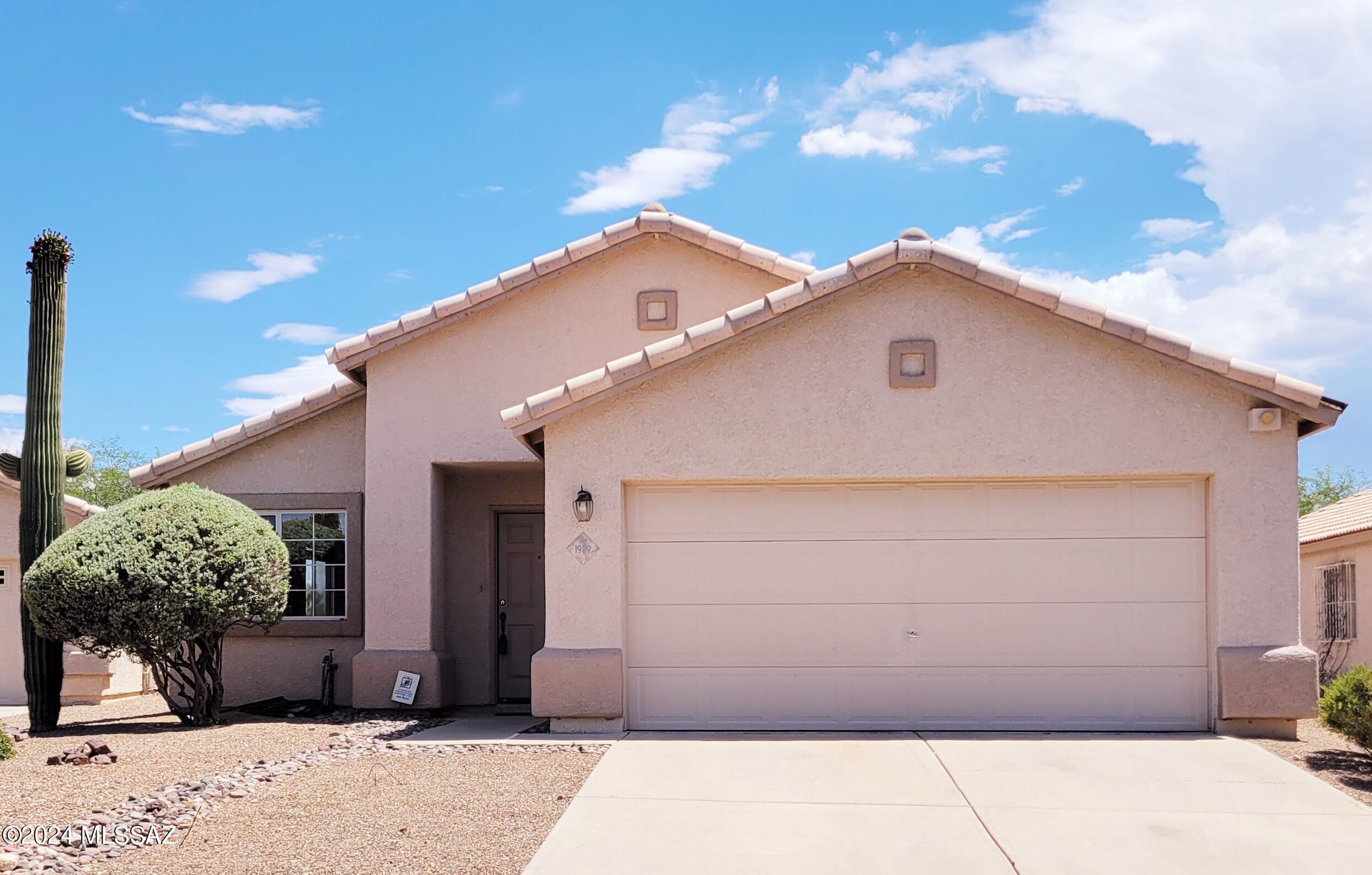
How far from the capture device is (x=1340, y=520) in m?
18.4

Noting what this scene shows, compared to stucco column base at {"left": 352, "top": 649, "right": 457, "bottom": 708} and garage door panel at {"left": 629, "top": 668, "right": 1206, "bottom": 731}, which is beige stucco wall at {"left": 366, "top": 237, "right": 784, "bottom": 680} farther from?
garage door panel at {"left": 629, "top": 668, "right": 1206, "bottom": 731}

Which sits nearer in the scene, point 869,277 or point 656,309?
point 869,277

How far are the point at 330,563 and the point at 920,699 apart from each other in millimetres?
6950

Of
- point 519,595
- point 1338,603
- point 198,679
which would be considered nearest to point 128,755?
point 198,679

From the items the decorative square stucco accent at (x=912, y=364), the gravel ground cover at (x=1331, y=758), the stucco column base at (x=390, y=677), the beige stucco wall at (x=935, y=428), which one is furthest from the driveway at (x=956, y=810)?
the stucco column base at (x=390, y=677)

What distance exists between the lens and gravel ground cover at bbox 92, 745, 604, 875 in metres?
6.57

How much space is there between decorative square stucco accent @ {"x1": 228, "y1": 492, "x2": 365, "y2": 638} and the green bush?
952 centimetres

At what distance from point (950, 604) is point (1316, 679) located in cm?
308

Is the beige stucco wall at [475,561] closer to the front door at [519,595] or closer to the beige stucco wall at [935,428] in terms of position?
the front door at [519,595]

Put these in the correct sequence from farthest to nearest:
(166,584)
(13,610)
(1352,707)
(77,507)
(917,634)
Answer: (13,610)
(77,507)
(166,584)
(917,634)
(1352,707)

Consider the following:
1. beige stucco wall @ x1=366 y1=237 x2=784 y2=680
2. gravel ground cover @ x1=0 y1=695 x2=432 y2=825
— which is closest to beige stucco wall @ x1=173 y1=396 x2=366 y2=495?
beige stucco wall @ x1=366 y1=237 x2=784 y2=680

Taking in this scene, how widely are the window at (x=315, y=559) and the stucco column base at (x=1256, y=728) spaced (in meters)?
9.15

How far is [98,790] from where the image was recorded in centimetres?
829

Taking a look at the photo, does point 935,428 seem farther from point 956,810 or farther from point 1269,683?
point 956,810
